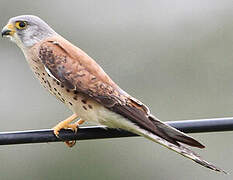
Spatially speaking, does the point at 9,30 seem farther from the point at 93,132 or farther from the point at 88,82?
the point at 93,132

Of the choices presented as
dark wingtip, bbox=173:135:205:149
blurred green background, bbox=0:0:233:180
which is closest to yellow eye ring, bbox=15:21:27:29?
dark wingtip, bbox=173:135:205:149

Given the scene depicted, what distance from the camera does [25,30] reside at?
264 inches

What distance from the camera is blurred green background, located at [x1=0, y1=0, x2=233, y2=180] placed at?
10.1 m

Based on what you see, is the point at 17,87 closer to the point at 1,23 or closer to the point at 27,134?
the point at 1,23

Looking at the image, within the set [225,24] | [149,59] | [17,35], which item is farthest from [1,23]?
[17,35]

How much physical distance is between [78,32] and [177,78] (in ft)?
7.17

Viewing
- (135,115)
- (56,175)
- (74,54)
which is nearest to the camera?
(135,115)

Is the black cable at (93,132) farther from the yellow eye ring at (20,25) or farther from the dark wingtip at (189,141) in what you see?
the yellow eye ring at (20,25)

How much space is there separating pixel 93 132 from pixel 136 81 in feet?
17.3

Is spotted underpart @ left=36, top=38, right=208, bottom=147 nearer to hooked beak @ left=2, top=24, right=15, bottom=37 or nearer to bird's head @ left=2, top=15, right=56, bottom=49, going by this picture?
bird's head @ left=2, top=15, right=56, bottom=49

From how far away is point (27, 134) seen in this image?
546cm

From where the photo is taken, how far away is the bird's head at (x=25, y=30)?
665 cm

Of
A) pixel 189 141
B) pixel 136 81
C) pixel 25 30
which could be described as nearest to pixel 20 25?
pixel 25 30

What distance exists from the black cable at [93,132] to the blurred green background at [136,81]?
4039mm
